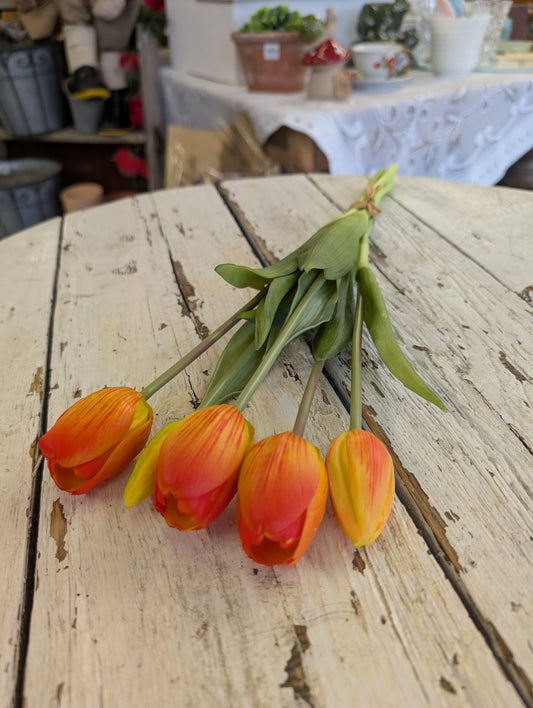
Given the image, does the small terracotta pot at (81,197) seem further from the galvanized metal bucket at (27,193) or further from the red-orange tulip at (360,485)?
the red-orange tulip at (360,485)

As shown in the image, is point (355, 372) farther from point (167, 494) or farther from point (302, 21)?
point (302, 21)

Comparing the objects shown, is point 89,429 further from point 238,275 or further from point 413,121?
point 413,121

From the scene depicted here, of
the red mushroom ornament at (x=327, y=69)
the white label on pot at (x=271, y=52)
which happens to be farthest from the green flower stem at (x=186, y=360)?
the white label on pot at (x=271, y=52)

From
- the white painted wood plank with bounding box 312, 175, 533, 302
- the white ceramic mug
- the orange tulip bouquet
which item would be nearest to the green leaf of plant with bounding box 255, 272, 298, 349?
the orange tulip bouquet

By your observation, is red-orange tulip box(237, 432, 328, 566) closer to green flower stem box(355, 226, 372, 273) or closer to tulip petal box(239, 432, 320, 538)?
tulip petal box(239, 432, 320, 538)

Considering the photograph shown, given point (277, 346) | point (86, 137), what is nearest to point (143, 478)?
point (277, 346)

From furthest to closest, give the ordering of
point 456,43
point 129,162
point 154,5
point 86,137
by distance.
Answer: point 129,162
point 86,137
point 154,5
point 456,43
